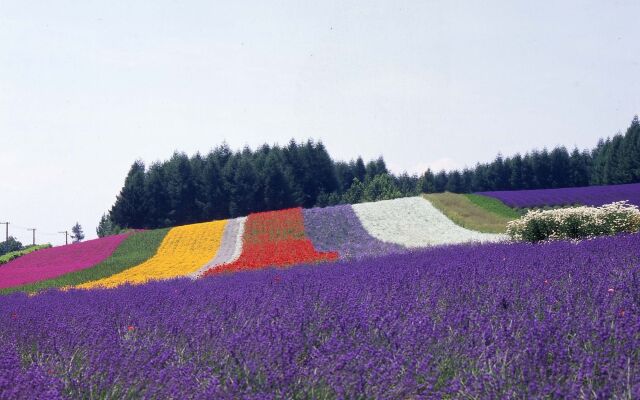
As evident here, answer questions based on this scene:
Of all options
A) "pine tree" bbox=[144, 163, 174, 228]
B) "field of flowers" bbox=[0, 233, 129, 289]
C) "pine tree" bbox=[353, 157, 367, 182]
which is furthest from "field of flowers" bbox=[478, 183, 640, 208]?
"pine tree" bbox=[353, 157, 367, 182]

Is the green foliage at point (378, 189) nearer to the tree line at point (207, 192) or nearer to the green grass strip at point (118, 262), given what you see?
the tree line at point (207, 192)

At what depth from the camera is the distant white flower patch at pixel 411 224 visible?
22000mm

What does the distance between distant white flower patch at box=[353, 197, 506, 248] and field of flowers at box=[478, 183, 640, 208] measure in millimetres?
5125

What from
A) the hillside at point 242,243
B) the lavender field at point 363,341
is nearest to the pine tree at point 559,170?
the hillside at point 242,243

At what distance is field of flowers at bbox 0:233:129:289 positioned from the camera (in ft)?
72.4

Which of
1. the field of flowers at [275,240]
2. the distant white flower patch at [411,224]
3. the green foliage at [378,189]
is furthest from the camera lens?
the green foliage at [378,189]

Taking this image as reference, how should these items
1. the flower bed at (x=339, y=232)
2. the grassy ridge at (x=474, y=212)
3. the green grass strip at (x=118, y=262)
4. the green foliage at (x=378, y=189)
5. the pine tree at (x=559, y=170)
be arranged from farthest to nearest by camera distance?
the pine tree at (x=559, y=170) < the green foliage at (x=378, y=189) < the grassy ridge at (x=474, y=212) < the flower bed at (x=339, y=232) < the green grass strip at (x=118, y=262)

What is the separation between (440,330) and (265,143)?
202 feet

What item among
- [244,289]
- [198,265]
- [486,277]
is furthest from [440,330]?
[198,265]

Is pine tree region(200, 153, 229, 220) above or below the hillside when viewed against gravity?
above

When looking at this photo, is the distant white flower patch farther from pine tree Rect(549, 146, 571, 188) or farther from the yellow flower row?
pine tree Rect(549, 146, 571, 188)

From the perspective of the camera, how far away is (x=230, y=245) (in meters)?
26.0

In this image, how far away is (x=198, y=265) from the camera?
20406mm

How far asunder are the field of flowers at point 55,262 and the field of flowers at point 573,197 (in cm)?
1890
